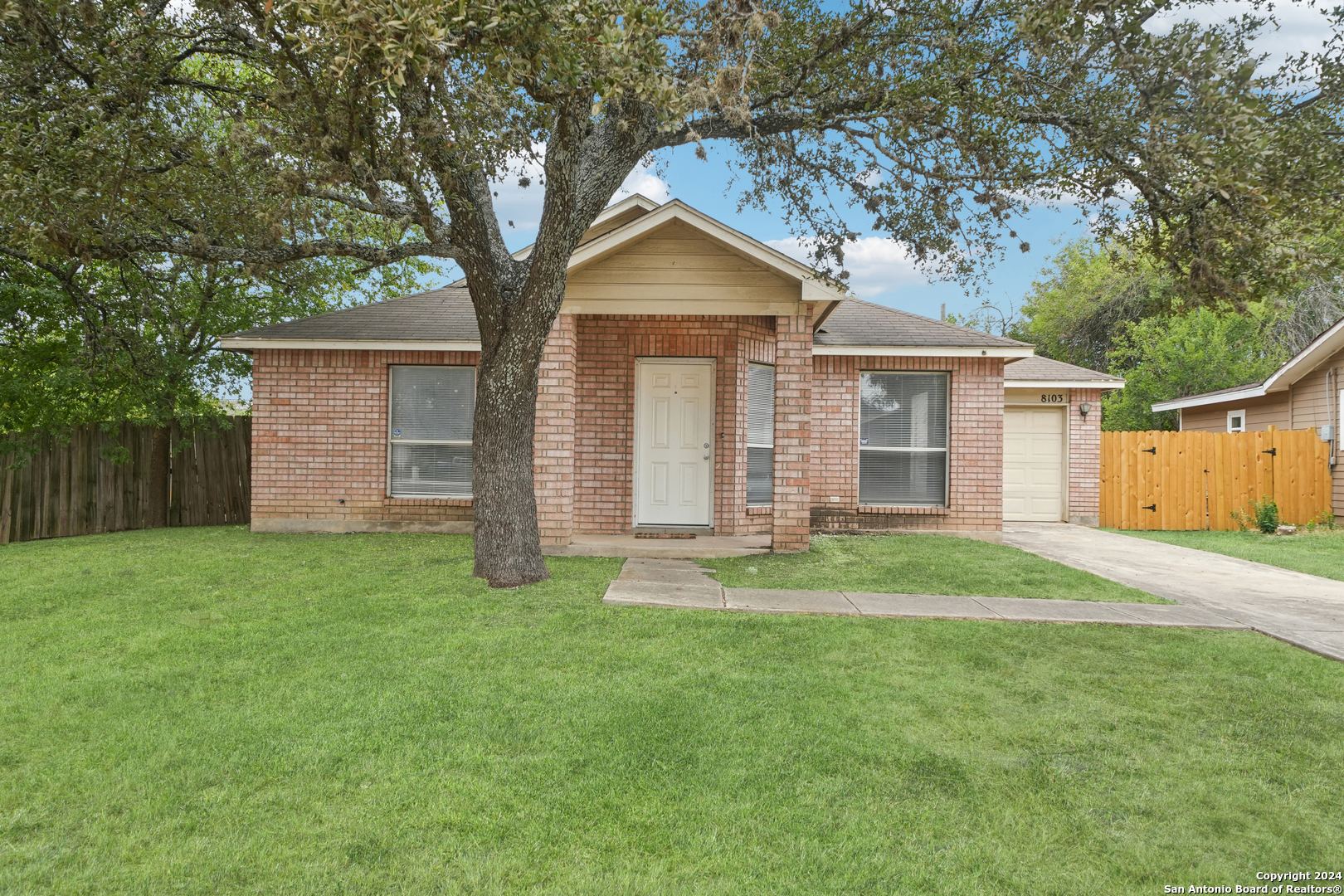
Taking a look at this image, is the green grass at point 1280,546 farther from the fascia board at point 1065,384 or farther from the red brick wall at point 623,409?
the red brick wall at point 623,409

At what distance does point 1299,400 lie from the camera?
1477 centimetres

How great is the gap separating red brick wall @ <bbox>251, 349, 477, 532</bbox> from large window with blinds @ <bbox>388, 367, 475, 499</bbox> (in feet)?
0.79

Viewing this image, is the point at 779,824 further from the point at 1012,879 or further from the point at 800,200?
the point at 800,200

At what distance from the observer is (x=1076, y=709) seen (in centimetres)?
395

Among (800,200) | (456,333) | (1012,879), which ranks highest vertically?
(800,200)

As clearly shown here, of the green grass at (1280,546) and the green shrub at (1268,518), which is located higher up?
the green shrub at (1268,518)

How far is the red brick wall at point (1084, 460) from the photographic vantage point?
13713mm

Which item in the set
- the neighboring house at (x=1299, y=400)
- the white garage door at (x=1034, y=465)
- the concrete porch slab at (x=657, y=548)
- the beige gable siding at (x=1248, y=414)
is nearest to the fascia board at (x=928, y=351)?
the concrete porch slab at (x=657, y=548)

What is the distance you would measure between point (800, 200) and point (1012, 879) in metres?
8.06

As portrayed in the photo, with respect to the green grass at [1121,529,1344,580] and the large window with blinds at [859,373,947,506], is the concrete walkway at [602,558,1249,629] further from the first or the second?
the large window with blinds at [859,373,947,506]

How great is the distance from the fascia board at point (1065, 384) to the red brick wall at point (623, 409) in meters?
6.14

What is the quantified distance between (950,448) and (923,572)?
156 inches

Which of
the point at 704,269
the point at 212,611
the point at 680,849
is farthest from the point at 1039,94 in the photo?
the point at 212,611

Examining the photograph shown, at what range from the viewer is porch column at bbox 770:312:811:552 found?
8.57 metres
